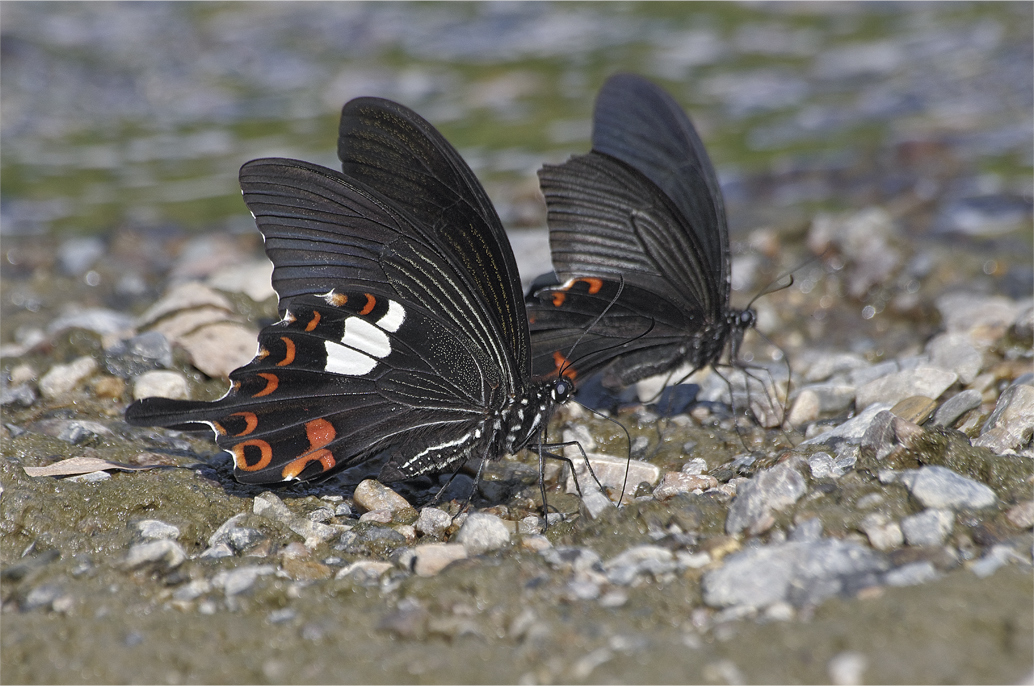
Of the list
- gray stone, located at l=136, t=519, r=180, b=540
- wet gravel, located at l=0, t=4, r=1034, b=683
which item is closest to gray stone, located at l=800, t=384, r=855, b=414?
wet gravel, located at l=0, t=4, r=1034, b=683

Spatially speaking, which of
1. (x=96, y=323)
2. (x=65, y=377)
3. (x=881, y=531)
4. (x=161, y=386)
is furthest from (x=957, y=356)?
(x=96, y=323)

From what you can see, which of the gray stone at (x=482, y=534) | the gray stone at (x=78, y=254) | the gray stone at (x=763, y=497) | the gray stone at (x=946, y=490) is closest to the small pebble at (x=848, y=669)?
the gray stone at (x=763, y=497)

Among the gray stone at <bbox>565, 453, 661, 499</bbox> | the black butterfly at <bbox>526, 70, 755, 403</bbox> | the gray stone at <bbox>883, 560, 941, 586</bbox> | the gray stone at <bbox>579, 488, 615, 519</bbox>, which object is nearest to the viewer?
the gray stone at <bbox>883, 560, 941, 586</bbox>

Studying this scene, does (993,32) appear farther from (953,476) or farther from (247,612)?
(247,612)

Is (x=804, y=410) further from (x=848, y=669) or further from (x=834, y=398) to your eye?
(x=848, y=669)

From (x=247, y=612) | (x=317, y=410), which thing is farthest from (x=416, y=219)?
(x=247, y=612)

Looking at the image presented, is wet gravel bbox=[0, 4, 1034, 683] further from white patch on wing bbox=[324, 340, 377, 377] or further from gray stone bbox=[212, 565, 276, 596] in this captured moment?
white patch on wing bbox=[324, 340, 377, 377]

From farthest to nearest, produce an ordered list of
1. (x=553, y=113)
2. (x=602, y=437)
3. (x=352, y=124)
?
1. (x=553, y=113)
2. (x=602, y=437)
3. (x=352, y=124)
